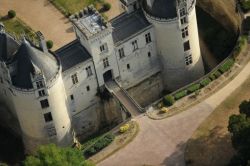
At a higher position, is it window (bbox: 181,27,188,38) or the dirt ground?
window (bbox: 181,27,188,38)

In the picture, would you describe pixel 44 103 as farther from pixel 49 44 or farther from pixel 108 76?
pixel 49 44

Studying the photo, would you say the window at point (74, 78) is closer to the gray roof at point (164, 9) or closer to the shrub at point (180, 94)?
the shrub at point (180, 94)

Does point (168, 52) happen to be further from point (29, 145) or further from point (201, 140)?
point (29, 145)

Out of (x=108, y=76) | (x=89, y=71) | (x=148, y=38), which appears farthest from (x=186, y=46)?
(x=89, y=71)

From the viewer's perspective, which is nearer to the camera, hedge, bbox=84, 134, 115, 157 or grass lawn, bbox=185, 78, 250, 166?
grass lawn, bbox=185, 78, 250, 166

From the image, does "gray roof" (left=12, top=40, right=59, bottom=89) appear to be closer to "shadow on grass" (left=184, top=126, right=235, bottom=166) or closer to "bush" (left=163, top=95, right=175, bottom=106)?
"bush" (left=163, top=95, right=175, bottom=106)

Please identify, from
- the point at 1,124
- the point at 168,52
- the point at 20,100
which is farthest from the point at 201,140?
the point at 1,124

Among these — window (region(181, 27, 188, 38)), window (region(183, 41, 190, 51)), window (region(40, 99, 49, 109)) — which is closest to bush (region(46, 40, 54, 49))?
window (region(40, 99, 49, 109))
